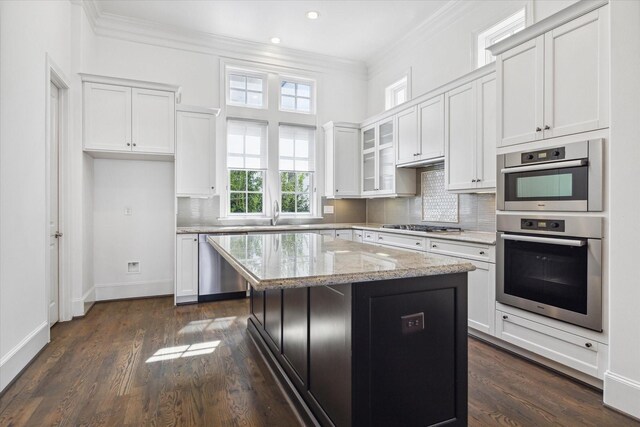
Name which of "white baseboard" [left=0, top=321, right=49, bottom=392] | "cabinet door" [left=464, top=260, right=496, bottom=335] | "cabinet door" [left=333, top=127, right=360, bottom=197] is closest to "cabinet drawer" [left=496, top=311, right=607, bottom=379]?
"cabinet door" [left=464, top=260, right=496, bottom=335]

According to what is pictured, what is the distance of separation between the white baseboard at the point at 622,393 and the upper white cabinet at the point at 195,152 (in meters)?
4.03

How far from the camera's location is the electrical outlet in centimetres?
149

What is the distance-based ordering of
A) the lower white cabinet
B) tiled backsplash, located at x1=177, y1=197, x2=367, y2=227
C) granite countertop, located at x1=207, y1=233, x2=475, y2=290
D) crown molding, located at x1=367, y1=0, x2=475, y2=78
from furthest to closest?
tiled backsplash, located at x1=177, y1=197, x2=367, y2=227
the lower white cabinet
crown molding, located at x1=367, y1=0, x2=475, y2=78
granite countertop, located at x1=207, y1=233, x2=475, y2=290

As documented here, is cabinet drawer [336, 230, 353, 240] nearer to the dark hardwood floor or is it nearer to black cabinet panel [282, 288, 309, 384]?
the dark hardwood floor

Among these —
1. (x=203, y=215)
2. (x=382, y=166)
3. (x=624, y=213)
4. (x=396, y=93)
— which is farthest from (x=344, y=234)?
(x=624, y=213)

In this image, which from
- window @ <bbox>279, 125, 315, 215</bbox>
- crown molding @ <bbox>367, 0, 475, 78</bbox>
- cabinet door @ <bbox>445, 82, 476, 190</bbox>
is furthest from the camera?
window @ <bbox>279, 125, 315, 215</bbox>

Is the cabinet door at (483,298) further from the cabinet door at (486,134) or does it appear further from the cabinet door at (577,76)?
the cabinet door at (577,76)

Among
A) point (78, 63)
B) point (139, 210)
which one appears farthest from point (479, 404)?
point (78, 63)

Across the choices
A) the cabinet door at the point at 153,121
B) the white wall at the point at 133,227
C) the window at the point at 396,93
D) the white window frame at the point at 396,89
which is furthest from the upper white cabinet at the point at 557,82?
the white wall at the point at 133,227

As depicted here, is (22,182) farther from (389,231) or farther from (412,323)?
(389,231)

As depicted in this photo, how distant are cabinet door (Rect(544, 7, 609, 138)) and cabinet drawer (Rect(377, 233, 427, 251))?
5.04 ft

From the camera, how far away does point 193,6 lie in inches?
161

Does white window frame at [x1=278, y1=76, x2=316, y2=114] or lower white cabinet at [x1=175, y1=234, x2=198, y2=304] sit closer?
lower white cabinet at [x1=175, y1=234, x2=198, y2=304]

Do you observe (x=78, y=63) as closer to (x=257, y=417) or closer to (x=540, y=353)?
(x=257, y=417)
